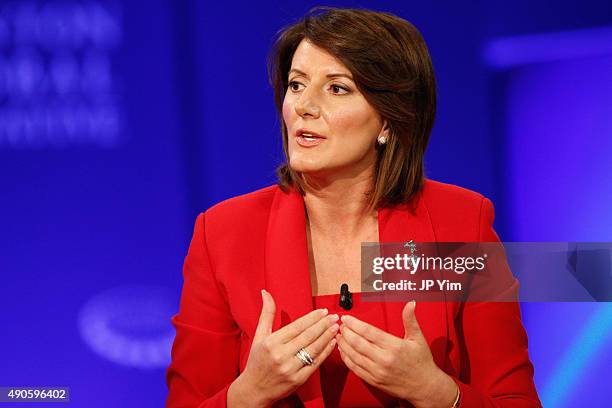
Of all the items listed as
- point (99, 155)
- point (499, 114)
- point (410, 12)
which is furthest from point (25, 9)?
point (499, 114)

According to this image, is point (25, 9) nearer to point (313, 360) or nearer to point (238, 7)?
point (238, 7)

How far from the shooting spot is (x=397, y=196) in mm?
1925

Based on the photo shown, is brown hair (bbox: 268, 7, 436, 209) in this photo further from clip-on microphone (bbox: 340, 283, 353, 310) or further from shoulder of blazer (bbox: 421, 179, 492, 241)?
clip-on microphone (bbox: 340, 283, 353, 310)

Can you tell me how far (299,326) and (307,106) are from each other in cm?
49

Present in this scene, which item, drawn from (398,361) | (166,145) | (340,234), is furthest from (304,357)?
(166,145)

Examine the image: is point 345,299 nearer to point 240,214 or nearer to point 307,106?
point 240,214

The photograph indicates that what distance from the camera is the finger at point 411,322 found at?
5.16 feet

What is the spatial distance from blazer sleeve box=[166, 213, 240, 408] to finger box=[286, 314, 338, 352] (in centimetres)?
31

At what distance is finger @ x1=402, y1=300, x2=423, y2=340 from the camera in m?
1.57

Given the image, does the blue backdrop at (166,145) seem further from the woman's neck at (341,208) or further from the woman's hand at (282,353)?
the woman's hand at (282,353)

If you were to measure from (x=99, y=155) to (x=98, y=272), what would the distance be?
0.33 metres

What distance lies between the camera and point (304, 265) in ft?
5.89

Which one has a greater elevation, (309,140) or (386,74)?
(386,74)

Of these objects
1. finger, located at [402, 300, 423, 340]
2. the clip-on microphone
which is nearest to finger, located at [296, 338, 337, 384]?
finger, located at [402, 300, 423, 340]
